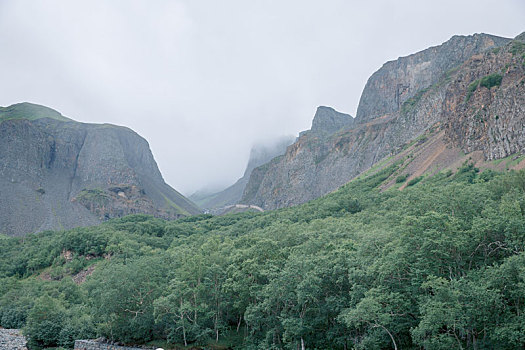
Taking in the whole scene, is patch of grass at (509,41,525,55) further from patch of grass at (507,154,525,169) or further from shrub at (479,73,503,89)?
patch of grass at (507,154,525,169)

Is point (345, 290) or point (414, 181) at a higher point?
point (414, 181)

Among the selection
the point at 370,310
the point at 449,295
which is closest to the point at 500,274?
the point at 449,295

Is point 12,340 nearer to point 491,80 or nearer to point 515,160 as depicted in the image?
point 515,160

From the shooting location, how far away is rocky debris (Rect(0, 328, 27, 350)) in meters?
44.5

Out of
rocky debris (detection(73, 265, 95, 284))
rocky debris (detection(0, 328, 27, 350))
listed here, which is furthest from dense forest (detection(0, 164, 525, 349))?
rocky debris (detection(73, 265, 95, 284))

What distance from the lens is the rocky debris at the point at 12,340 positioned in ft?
146

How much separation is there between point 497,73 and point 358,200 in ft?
172

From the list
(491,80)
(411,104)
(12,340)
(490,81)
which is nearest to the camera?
(12,340)

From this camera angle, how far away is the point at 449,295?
2175cm

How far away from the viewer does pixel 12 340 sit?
48250 mm

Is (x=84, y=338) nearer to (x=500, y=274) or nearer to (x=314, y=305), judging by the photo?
(x=314, y=305)

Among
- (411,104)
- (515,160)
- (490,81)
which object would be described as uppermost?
(411,104)

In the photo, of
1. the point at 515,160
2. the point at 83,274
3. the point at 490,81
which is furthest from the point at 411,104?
the point at 83,274

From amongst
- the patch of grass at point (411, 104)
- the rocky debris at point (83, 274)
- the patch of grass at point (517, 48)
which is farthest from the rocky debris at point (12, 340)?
the patch of grass at point (411, 104)
